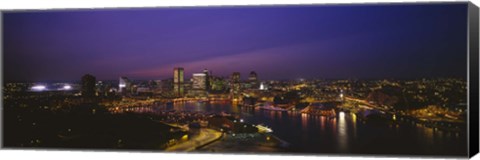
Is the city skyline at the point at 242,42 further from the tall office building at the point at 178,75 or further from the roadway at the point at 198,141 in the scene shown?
the roadway at the point at 198,141

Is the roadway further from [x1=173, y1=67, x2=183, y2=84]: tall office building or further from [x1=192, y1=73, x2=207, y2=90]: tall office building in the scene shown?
[x1=173, y1=67, x2=183, y2=84]: tall office building

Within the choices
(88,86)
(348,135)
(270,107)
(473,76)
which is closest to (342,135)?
(348,135)

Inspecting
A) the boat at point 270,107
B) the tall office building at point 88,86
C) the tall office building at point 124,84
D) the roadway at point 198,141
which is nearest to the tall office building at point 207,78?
the roadway at point 198,141

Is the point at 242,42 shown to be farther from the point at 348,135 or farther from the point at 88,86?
the point at 88,86

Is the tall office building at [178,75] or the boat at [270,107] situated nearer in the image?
the boat at [270,107]

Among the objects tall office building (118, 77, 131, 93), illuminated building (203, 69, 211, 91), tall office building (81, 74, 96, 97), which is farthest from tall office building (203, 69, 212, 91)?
tall office building (81, 74, 96, 97)

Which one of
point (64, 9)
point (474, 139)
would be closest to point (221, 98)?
point (64, 9)
